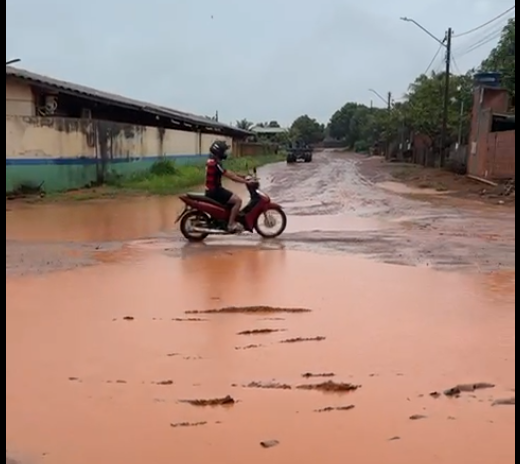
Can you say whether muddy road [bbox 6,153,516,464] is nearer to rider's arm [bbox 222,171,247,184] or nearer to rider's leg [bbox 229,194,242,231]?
rider's leg [bbox 229,194,242,231]

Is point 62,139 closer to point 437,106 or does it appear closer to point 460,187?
point 460,187

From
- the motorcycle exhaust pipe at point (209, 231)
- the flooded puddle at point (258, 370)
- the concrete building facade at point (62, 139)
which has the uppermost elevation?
the concrete building facade at point (62, 139)

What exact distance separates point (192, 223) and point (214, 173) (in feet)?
3.17

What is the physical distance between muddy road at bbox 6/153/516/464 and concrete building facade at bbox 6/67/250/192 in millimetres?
11008

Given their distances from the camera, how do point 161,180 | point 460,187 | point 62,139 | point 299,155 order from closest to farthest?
point 62,139
point 161,180
point 460,187
point 299,155

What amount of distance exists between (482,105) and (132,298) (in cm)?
2746

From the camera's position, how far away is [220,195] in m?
11.3

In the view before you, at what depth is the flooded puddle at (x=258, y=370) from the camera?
144 inches

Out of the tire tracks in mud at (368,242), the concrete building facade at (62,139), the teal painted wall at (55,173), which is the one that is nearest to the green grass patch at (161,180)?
the concrete building facade at (62,139)

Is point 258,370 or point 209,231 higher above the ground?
point 209,231

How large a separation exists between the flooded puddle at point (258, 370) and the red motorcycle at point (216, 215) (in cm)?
322

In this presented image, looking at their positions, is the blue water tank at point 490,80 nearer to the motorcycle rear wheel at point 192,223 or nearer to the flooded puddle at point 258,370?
the motorcycle rear wheel at point 192,223

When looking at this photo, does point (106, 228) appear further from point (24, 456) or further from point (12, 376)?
point (24, 456)

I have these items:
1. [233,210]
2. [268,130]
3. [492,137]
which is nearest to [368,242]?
[233,210]
